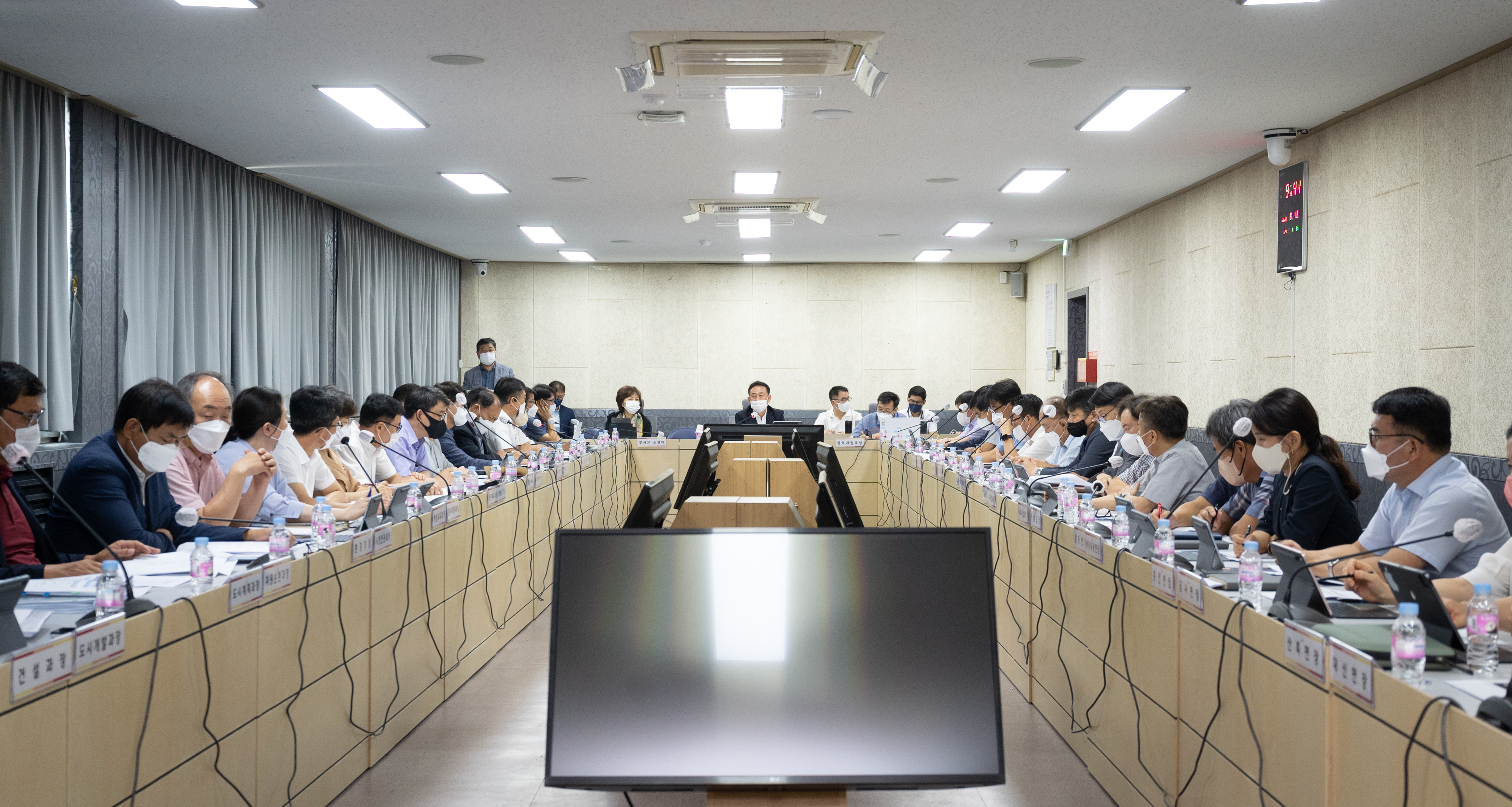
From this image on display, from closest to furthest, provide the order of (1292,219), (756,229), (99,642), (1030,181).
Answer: (99,642), (1292,219), (1030,181), (756,229)

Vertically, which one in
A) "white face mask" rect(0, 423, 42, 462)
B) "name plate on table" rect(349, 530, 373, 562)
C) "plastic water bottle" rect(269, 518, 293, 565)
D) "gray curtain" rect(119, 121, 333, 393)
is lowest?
"name plate on table" rect(349, 530, 373, 562)

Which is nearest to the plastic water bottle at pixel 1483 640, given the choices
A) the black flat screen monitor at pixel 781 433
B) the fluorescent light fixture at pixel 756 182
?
the black flat screen monitor at pixel 781 433

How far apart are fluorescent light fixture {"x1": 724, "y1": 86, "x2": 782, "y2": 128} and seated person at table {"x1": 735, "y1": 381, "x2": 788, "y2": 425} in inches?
119

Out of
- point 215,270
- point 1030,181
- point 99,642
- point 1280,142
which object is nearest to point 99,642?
point 99,642

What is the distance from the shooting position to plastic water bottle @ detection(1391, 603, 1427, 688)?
4.42 ft

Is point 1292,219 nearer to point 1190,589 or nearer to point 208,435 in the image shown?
point 1190,589

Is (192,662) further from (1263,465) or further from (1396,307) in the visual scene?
(1396,307)

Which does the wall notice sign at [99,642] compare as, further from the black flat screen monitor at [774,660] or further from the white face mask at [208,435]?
the white face mask at [208,435]

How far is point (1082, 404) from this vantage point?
17.5 feet

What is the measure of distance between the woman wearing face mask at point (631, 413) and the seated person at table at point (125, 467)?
16.6 feet

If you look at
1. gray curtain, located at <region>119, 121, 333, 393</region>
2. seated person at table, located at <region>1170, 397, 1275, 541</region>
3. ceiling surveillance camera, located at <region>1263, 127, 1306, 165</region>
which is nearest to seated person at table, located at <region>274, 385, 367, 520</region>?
gray curtain, located at <region>119, 121, 333, 393</region>

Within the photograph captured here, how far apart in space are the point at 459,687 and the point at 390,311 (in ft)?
19.8

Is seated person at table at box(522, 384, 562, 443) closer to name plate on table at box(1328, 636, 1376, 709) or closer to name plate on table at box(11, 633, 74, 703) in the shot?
name plate on table at box(11, 633, 74, 703)

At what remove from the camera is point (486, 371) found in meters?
9.48
